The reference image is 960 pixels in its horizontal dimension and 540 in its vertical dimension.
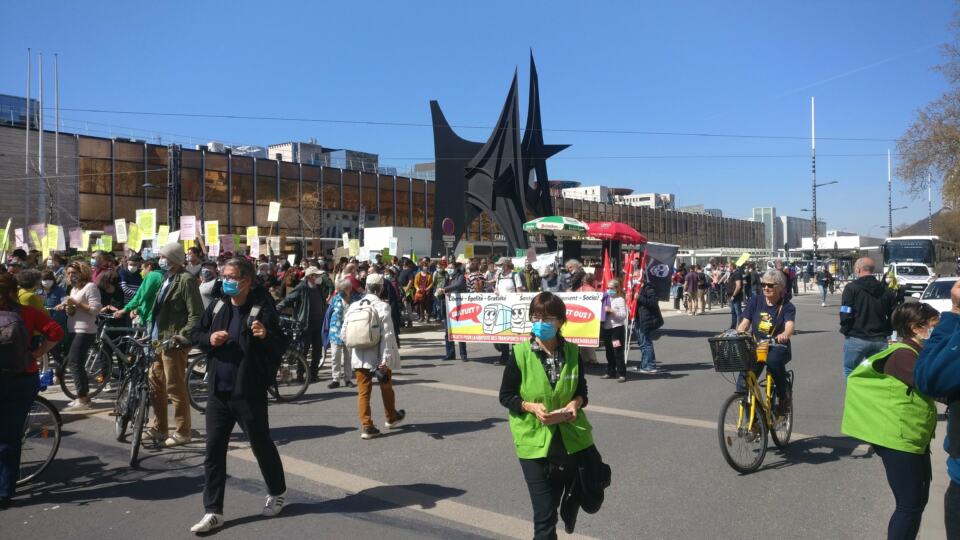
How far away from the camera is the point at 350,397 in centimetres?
1012

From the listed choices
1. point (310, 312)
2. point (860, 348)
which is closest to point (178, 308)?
point (310, 312)

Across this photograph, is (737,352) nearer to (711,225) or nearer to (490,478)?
(490,478)

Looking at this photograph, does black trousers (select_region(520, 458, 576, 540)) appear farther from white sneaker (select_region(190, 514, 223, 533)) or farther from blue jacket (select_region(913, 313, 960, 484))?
white sneaker (select_region(190, 514, 223, 533))

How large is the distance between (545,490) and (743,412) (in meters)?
3.32

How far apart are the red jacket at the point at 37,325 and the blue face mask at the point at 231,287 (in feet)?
6.17

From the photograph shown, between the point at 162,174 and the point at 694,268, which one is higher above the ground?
the point at 162,174

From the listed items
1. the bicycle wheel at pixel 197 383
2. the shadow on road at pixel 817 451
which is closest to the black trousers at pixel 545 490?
the shadow on road at pixel 817 451

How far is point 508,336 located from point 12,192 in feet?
135

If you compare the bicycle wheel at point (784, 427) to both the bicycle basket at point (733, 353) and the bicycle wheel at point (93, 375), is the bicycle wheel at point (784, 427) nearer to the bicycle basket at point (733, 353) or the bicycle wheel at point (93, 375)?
the bicycle basket at point (733, 353)

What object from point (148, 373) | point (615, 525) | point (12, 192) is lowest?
point (615, 525)

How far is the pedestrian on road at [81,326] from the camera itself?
9.14 meters

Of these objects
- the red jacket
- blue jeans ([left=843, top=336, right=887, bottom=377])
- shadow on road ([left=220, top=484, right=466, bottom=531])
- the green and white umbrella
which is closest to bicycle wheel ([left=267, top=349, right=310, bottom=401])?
the red jacket

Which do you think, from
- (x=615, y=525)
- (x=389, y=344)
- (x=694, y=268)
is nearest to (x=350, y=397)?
(x=389, y=344)

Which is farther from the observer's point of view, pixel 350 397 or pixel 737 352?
pixel 350 397
